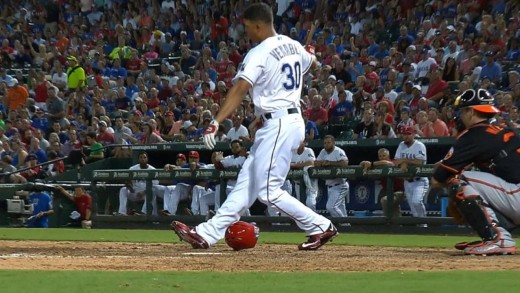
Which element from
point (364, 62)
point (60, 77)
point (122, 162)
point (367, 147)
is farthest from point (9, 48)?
point (367, 147)

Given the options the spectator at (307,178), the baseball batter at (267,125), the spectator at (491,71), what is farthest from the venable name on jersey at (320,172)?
the baseball batter at (267,125)

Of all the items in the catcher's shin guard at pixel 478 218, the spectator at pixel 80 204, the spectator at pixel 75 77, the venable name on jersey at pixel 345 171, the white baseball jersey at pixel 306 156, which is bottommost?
the spectator at pixel 80 204

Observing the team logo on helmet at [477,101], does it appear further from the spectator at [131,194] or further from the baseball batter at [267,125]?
the spectator at [131,194]

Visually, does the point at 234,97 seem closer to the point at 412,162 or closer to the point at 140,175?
the point at 412,162

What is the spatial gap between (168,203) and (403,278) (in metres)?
10.5

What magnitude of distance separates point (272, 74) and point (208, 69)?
13880 millimetres

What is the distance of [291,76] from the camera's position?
31.0 feet

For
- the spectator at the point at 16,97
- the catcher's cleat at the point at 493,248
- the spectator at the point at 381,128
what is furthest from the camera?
the spectator at the point at 16,97

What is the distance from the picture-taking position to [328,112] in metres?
18.8

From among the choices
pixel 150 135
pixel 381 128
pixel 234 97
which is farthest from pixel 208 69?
pixel 234 97

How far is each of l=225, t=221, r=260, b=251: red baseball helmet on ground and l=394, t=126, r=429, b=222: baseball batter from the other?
5451mm

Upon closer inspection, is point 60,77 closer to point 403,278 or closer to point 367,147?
point 367,147

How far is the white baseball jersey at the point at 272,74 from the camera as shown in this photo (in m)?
9.23

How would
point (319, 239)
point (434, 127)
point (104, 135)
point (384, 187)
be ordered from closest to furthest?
point (319, 239) < point (384, 187) < point (434, 127) < point (104, 135)
